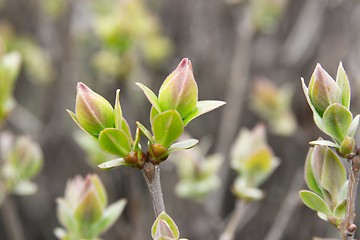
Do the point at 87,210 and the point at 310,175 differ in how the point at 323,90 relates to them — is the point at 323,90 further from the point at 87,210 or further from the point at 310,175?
the point at 87,210

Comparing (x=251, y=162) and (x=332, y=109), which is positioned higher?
(x=332, y=109)

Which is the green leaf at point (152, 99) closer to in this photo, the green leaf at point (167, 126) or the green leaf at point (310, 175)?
the green leaf at point (167, 126)

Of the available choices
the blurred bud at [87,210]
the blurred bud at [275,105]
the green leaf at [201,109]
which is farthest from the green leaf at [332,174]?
the blurred bud at [275,105]

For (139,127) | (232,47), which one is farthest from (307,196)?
(232,47)

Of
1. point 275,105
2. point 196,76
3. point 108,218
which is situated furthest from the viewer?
point 196,76

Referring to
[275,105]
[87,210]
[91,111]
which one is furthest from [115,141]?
[275,105]

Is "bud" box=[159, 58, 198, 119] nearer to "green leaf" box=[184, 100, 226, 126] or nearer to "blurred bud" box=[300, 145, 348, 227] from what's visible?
"green leaf" box=[184, 100, 226, 126]

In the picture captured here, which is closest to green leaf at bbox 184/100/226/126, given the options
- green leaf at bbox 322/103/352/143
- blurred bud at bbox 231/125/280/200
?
green leaf at bbox 322/103/352/143

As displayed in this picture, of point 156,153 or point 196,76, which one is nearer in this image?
point 156,153
